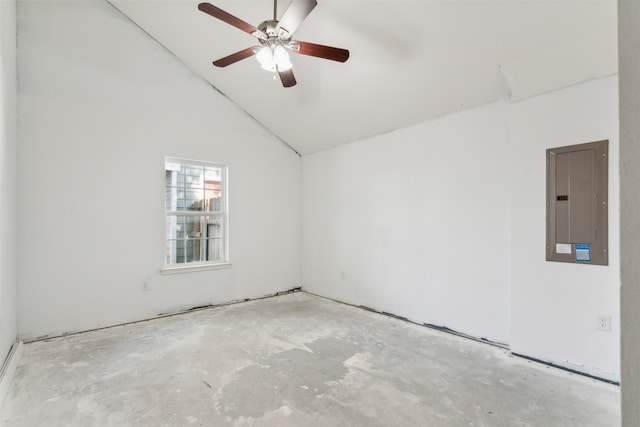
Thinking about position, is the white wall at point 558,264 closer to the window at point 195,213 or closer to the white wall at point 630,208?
the white wall at point 630,208

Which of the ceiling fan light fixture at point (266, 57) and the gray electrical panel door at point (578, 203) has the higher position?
the ceiling fan light fixture at point (266, 57)

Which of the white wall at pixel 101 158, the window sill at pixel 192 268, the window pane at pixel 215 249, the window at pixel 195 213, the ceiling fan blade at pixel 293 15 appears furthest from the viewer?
the window pane at pixel 215 249

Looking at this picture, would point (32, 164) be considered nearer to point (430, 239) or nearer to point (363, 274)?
point (363, 274)

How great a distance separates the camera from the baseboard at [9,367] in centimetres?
217

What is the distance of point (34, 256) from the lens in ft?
→ 10.3

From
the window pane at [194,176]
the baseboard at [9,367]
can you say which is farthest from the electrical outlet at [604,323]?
the window pane at [194,176]

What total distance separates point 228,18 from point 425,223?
2762 millimetres

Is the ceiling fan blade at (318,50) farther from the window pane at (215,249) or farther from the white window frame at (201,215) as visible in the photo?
the window pane at (215,249)

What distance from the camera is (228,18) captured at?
7.01 feet

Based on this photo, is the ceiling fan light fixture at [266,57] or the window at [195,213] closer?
the ceiling fan light fixture at [266,57]

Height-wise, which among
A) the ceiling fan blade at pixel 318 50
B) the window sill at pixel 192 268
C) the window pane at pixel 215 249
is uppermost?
the ceiling fan blade at pixel 318 50

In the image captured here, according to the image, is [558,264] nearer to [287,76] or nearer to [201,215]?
[287,76]

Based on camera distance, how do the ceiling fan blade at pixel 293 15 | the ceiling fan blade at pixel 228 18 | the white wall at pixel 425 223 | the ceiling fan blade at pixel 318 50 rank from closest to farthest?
the ceiling fan blade at pixel 293 15 → the ceiling fan blade at pixel 228 18 → the ceiling fan blade at pixel 318 50 → the white wall at pixel 425 223

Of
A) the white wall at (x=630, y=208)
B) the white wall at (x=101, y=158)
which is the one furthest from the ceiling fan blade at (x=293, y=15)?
the white wall at (x=101, y=158)
